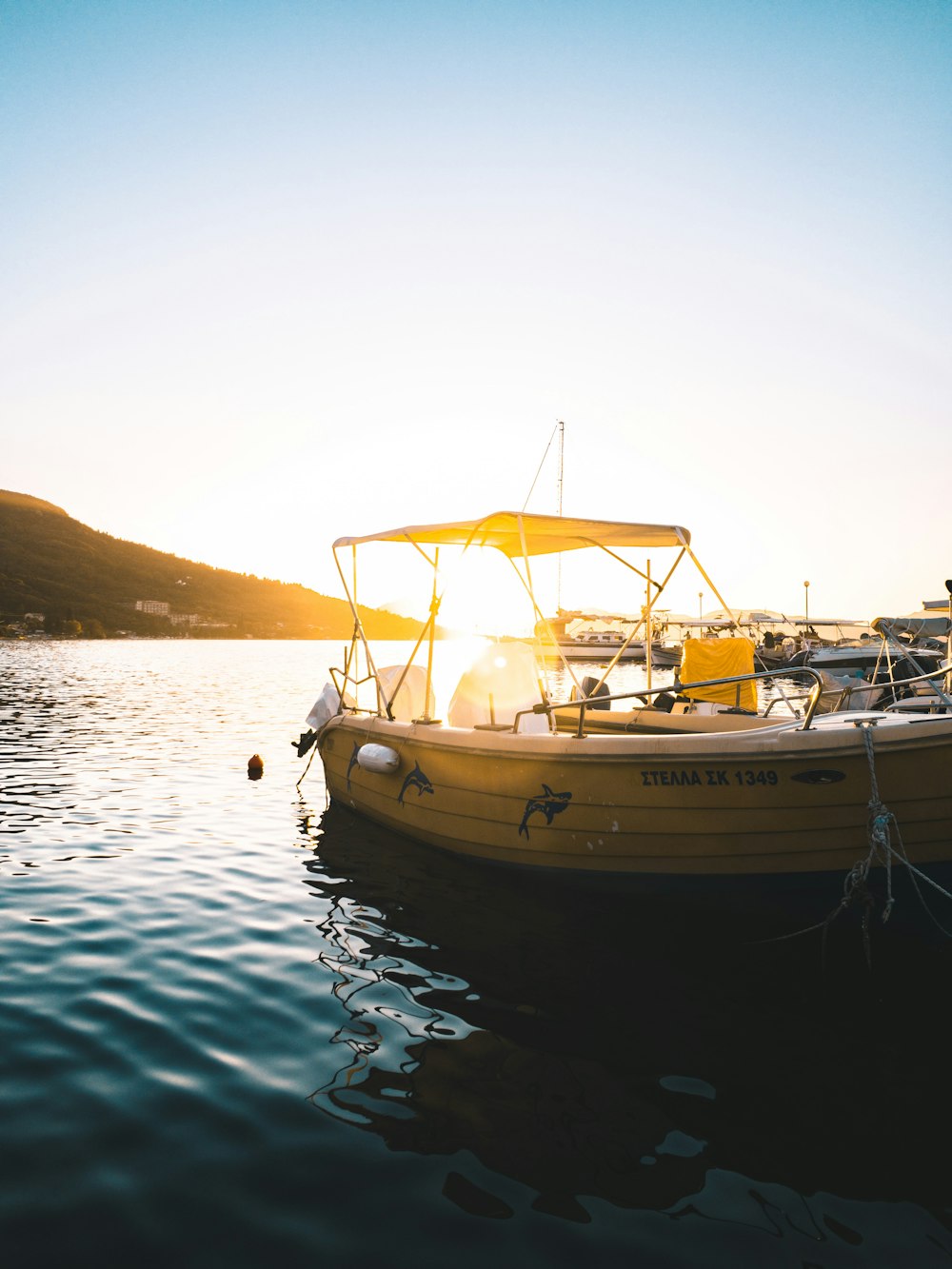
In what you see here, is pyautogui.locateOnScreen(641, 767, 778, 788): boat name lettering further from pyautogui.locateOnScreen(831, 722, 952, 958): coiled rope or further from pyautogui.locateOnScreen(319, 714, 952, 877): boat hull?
pyautogui.locateOnScreen(831, 722, 952, 958): coiled rope

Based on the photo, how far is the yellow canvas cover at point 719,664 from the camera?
38.7 feet

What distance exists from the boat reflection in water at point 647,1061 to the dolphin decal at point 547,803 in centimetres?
63

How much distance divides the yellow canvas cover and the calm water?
5.25 m

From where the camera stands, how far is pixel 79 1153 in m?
3.75

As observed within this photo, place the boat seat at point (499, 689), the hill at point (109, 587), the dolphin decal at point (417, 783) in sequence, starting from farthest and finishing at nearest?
1. the hill at point (109, 587)
2. the boat seat at point (499, 689)
3. the dolphin decal at point (417, 783)

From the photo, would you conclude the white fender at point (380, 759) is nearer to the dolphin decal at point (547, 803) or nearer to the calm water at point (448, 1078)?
the calm water at point (448, 1078)

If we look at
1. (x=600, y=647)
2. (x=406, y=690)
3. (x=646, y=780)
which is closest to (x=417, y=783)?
(x=406, y=690)

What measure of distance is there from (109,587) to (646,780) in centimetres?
16381

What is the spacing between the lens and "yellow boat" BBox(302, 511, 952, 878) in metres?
5.70

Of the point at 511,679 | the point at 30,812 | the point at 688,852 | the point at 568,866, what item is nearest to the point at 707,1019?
the point at 688,852

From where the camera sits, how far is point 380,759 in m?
9.23

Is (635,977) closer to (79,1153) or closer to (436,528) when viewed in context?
(79,1153)

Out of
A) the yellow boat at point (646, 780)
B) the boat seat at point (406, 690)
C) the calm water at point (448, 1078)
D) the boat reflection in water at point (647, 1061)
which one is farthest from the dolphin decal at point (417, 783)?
the boat seat at point (406, 690)

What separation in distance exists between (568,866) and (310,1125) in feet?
11.6
